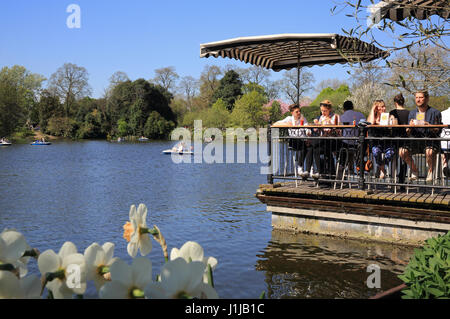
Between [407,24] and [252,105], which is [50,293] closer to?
[407,24]

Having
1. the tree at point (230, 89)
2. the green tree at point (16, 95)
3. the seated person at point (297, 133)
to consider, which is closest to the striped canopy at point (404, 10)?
the seated person at point (297, 133)

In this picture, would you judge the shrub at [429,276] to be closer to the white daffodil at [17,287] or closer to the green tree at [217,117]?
the white daffodil at [17,287]

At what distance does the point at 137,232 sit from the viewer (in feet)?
4.49

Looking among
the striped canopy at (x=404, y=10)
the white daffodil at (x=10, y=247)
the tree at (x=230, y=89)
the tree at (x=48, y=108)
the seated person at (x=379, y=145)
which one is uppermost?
the tree at (x=230, y=89)

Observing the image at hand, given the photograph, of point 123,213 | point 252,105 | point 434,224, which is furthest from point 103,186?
point 252,105

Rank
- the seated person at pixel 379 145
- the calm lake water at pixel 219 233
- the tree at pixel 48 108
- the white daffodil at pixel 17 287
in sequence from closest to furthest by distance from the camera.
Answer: the white daffodil at pixel 17 287, the calm lake water at pixel 219 233, the seated person at pixel 379 145, the tree at pixel 48 108

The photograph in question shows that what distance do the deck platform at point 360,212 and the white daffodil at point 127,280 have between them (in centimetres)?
728

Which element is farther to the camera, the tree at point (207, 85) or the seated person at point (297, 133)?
the tree at point (207, 85)

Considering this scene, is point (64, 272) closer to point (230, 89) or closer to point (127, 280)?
point (127, 280)

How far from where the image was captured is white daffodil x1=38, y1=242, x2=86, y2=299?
1167 millimetres

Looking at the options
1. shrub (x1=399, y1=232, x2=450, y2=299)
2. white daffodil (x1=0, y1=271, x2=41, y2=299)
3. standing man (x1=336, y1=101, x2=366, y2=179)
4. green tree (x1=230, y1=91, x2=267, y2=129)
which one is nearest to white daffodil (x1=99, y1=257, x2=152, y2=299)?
white daffodil (x1=0, y1=271, x2=41, y2=299)

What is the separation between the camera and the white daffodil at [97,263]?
1.22m

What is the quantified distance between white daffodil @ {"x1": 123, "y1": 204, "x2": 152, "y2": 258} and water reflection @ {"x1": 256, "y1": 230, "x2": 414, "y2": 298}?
5.07 metres

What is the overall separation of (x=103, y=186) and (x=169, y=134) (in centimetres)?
7638
